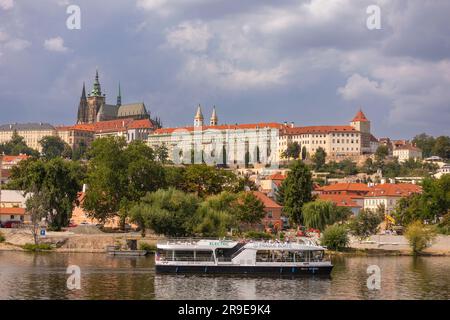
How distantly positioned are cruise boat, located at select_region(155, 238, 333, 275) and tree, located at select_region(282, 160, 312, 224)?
31.7 meters

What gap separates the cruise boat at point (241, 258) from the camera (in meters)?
51.2

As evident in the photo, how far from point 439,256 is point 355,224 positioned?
29.2 feet

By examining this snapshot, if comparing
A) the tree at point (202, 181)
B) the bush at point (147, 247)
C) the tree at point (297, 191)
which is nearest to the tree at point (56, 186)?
the tree at point (202, 181)

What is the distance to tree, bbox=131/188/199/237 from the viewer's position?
68.2m

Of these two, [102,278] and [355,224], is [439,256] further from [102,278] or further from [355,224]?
[102,278]

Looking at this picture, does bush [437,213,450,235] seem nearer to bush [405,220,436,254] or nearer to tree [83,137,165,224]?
bush [405,220,436,254]

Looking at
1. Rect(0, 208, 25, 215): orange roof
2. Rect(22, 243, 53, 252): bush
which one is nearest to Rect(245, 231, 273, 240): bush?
Rect(22, 243, 53, 252): bush

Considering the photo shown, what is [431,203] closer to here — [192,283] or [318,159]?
[192,283]

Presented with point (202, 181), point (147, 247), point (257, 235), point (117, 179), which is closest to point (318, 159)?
point (202, 181)

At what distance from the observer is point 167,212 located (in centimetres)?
6856

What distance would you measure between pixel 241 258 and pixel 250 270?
3.24ft

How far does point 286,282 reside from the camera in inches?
1901

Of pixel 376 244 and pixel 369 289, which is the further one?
pixel 376 244
